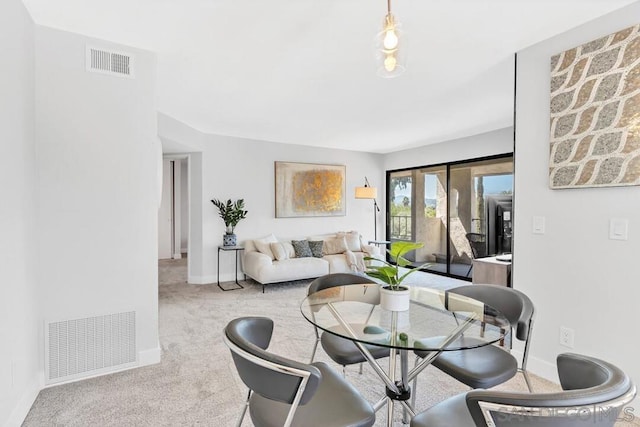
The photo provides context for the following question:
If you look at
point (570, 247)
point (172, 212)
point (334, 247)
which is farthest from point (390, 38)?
point (172, 212)

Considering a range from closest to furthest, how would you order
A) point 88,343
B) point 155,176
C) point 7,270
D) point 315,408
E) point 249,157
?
1. point 315,408
2. point 7,270
3. point 88,343
4. point 155,176
5. point 249,157

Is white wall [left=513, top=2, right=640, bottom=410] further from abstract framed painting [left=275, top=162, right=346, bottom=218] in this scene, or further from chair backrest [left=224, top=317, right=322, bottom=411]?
abstract framed painting [left=275, top=162, right=346, bottom=218]

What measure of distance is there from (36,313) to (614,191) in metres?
3.83

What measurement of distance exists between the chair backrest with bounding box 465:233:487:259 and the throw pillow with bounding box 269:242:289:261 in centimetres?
314

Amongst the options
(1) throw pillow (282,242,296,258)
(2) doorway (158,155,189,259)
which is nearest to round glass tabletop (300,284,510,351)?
(1) throw pillow (282,242,296,258)

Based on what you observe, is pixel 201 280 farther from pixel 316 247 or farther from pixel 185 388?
pixel 185 388

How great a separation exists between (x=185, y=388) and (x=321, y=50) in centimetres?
269

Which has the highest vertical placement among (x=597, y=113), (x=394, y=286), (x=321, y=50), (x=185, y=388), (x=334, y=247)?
(x=321, y=50)

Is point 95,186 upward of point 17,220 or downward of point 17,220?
upward

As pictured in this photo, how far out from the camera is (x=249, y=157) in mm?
5762

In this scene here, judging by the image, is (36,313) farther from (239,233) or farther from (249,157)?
(249,157)

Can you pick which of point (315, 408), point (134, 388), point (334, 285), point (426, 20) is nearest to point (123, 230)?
point (134, 388)

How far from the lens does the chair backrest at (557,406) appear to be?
0.86 metres

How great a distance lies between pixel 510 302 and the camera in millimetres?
2043
